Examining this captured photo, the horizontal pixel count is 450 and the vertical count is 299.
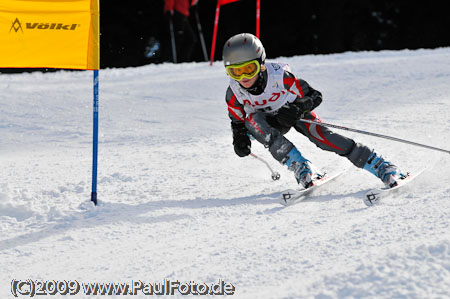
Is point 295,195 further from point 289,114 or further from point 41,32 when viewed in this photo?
point 41,32

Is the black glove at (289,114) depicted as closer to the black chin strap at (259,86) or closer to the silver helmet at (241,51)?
the black chin strap at (259,86)

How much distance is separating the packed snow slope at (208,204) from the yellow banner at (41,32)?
880 millimetres

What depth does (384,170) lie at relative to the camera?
3.69m

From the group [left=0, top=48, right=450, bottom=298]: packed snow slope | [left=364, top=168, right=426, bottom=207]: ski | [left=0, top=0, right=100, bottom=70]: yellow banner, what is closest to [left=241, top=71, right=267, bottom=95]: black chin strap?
[left=0, top=48, right=450, bottom=298]: packed snow slope

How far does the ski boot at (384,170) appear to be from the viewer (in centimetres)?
360

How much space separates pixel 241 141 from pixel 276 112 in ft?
1.00

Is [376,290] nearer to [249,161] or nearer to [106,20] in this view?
[249,161]

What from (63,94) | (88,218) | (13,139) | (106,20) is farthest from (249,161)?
(106,20)

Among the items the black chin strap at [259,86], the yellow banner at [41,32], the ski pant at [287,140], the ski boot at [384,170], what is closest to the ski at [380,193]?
the ski boot at [384,170]

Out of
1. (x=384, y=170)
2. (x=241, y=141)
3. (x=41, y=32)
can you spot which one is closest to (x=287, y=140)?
(x=241, y=141)

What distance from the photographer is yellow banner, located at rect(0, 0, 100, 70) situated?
11.3 feet

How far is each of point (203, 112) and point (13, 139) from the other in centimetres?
216

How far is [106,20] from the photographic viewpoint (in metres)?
19.5

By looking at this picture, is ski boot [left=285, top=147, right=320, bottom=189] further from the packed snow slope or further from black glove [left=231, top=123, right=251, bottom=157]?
black glove [left=231, top=123, right=251, bottom=157]
